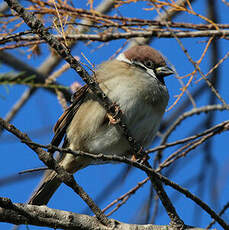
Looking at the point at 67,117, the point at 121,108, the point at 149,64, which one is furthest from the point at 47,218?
the point at 149,64

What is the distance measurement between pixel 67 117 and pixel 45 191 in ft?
2.19

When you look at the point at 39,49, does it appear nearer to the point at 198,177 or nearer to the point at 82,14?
the point at 82,14

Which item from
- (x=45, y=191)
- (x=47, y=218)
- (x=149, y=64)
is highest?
(x=149, y=64)

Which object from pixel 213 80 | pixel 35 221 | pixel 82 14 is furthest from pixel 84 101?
pixel 213 80

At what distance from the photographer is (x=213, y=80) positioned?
4.64 metres

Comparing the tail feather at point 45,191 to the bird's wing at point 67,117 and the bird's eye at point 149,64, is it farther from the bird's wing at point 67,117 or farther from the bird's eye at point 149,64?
the bird's eye at point 149,64

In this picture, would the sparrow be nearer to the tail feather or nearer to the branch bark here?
the tail feather

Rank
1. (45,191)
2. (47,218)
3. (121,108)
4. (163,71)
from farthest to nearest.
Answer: (163,71) → (45,191) → (121,108) → (47,218)

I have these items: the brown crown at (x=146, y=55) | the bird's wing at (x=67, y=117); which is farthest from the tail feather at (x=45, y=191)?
the brown crown at (x=146, y=55)

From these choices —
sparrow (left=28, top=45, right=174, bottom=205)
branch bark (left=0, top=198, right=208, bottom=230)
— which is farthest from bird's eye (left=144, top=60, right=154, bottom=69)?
branch bark (left=0, top=198, right=208, bottom=230)

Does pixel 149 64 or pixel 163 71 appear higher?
pixel 149 64

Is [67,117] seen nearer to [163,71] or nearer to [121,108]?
[121,108]

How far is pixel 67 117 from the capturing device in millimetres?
3654

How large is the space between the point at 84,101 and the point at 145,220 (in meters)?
1.13
